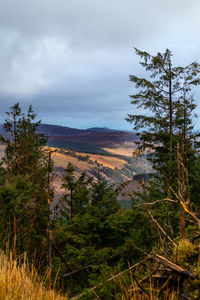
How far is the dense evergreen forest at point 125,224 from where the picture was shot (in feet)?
5.63

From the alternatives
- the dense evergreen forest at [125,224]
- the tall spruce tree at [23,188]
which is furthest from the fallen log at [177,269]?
the tall spruce tree at [23,188]

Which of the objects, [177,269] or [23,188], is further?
[23,188]

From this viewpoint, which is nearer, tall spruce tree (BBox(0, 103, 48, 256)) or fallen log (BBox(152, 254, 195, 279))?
fallen log (BBox(152, 254, 195, 279))

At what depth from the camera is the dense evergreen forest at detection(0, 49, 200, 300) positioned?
5.63ft

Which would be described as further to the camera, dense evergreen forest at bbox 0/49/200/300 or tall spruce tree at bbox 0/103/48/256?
tall spruce tree at bbox 0/103/48/256

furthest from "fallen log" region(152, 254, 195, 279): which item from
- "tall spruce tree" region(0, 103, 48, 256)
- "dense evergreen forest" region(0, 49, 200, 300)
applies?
"tall spruce tree" region(0, 103, 48, 256)

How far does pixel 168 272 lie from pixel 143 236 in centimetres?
661

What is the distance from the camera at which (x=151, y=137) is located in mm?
14000

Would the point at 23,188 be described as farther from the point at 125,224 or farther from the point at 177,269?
the point at 177,269

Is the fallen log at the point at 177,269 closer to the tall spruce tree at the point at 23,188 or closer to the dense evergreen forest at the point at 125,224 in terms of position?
the dense evergreen forest at the point at 125,224

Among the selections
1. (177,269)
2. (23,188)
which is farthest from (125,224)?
(177,269)

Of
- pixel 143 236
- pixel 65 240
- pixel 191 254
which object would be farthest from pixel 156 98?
pixel 191 254

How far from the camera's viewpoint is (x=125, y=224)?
339 inches

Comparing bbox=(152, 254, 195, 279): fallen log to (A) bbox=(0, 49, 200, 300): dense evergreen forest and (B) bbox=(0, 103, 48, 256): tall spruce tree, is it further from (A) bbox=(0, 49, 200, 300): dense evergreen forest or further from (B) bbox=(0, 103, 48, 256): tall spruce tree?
(B) bbox=(0, 103, 48, 256): tall spruce tree
